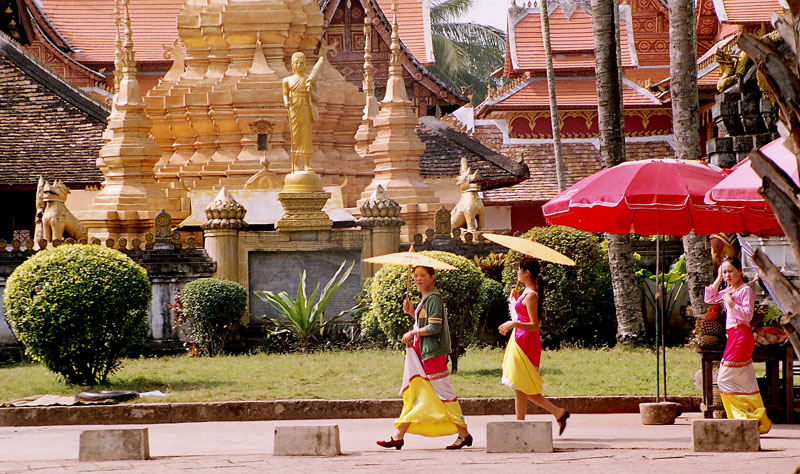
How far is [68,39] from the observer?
37250 millimetres

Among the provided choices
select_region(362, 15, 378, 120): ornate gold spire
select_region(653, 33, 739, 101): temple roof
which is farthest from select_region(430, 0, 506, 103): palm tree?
select_region(362, 15, 378, 120): ornate gold spire

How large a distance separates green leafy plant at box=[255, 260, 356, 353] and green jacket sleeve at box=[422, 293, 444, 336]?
7.52 m

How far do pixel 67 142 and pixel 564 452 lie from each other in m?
18.9

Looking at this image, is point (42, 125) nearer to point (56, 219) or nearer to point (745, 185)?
point (56, 219)

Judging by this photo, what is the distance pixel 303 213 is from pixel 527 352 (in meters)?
9.49

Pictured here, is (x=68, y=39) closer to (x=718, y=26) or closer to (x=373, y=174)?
(x=373, y=174)

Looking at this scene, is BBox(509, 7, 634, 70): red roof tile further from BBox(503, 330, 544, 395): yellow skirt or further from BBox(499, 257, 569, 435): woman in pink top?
BBox(503, 330, 544, 395): yellow skirt

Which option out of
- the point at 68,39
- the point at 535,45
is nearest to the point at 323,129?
the point at 535,45

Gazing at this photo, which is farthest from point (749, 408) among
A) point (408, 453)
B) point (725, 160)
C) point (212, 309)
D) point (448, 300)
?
point (212, 309)

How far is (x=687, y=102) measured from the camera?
654 inches

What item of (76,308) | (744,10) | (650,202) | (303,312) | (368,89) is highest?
(744,10)

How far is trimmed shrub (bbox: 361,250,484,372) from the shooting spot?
16.1 metres

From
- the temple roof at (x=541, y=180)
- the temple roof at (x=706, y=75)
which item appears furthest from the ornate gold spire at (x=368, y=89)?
the temple roof at (x=706, y=75)

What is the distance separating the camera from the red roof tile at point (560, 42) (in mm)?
35156
